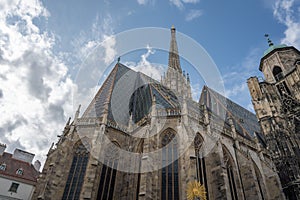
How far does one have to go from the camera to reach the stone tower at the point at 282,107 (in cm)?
1927

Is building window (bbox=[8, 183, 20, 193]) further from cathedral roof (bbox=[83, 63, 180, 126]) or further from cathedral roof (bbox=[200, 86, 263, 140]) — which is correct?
cathedral roof (bbox=[200, 86, 263, 140])

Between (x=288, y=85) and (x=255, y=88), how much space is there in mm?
3434

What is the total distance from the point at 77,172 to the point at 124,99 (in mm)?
9233

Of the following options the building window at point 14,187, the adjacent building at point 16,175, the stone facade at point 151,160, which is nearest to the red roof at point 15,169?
the adjacent building at point 16,175

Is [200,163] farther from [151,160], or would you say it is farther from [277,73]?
[277,73]

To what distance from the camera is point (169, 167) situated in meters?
13.8

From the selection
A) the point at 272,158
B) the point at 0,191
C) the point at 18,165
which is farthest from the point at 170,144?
the point at 18,165

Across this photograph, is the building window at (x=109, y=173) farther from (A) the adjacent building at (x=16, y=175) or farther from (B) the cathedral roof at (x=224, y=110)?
(B) the cathedral roof at (x=224, y=110)

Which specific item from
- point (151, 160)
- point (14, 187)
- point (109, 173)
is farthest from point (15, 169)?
point (151, 160)

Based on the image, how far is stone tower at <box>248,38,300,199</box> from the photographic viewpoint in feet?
63.2

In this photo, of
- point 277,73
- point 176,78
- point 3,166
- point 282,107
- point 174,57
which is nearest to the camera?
point 3,166

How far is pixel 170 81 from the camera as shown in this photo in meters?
36.3

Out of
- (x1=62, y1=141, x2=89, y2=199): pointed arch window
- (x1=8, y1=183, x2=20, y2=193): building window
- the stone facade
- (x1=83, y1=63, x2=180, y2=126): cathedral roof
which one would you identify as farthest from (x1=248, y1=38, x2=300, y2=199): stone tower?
(x1=8, y1=183, x2=20, y2=193): building window

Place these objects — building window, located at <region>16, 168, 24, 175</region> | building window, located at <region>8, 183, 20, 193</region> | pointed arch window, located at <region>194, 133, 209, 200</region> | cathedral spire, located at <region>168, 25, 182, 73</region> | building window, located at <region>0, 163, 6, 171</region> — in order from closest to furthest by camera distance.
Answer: pointed arch window, located at <region>194, 133, 209, 200</region> → building window, located at <region>8, 183, 20, 193</region> → building window, located at <region>0, 163, 6, 171</region> → building window, located at <region>16, 168, 24, 175</region> → cathedral spire, located at <region>168, 25, 182, 73</region>
